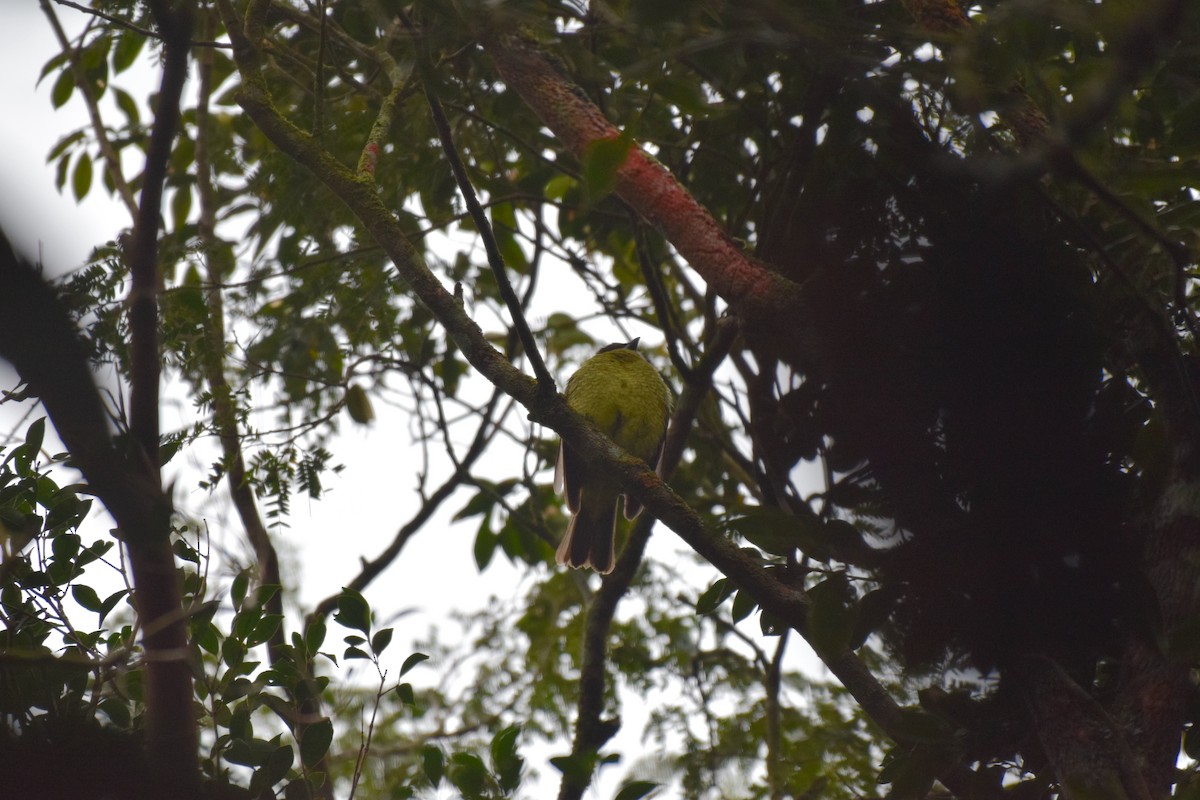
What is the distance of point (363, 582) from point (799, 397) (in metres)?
2.28

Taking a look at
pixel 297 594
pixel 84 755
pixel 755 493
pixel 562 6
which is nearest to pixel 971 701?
A: pixel 84 755

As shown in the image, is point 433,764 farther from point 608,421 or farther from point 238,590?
point 608,421

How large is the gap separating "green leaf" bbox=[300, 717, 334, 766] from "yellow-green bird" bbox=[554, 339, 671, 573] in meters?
2.24

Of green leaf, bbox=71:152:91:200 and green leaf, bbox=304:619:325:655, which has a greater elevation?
green leaf, bbox=71:152:91:200

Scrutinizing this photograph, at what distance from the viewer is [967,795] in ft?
6.16

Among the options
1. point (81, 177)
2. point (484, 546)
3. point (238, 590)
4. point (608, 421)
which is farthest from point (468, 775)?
point (81, 177)

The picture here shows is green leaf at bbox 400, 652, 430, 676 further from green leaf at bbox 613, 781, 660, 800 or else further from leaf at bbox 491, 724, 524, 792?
green leaf at bbox 613, 781, 660, 800

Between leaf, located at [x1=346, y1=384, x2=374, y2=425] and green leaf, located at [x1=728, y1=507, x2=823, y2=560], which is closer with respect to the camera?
green leaf, located at [x1=728, y1=507, x2=823, y2=560]

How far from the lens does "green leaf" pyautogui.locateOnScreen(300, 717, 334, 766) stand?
197 cm

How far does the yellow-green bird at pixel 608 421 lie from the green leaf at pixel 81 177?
2.31m

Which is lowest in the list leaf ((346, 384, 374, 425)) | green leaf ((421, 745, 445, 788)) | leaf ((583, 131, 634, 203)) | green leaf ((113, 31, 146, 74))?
green leaf ((421, 745, 445, 788))

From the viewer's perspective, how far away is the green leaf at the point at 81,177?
14.7 ft

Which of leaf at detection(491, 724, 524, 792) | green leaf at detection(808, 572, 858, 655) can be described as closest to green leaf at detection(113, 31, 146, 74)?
leaf at detection(491, 724, 524, 792)

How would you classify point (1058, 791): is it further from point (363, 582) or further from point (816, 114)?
point (363, 582)
